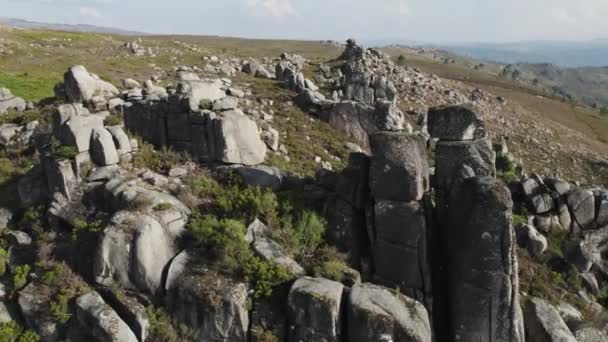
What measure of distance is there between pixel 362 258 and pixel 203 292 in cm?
592

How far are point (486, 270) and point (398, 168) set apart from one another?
4.39 m

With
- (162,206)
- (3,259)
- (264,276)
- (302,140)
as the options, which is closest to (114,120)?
(162,206)

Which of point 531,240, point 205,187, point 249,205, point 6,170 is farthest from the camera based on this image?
point 6,170

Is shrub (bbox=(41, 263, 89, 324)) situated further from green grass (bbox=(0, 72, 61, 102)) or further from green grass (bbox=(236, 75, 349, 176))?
green grass (bbox=(0, 72, 61, 102))

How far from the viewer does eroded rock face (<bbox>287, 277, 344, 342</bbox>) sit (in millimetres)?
14227

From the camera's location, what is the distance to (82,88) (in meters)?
27.9

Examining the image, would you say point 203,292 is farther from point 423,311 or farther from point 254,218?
point 423,311

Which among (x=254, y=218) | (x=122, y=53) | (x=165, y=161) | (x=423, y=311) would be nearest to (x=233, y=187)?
(x=254, y=218)

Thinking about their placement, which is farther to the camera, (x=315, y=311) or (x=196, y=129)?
(x=196, y=129)

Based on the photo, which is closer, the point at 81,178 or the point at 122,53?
the point at 81,178

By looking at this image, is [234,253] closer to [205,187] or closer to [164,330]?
[164,330]

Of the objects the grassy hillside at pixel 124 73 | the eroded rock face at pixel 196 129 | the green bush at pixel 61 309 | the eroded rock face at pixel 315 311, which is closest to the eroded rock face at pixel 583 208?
the eroded rock face at pixel 315 311

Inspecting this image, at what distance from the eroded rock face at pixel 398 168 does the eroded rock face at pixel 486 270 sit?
179cm

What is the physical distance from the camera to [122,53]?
199ft
